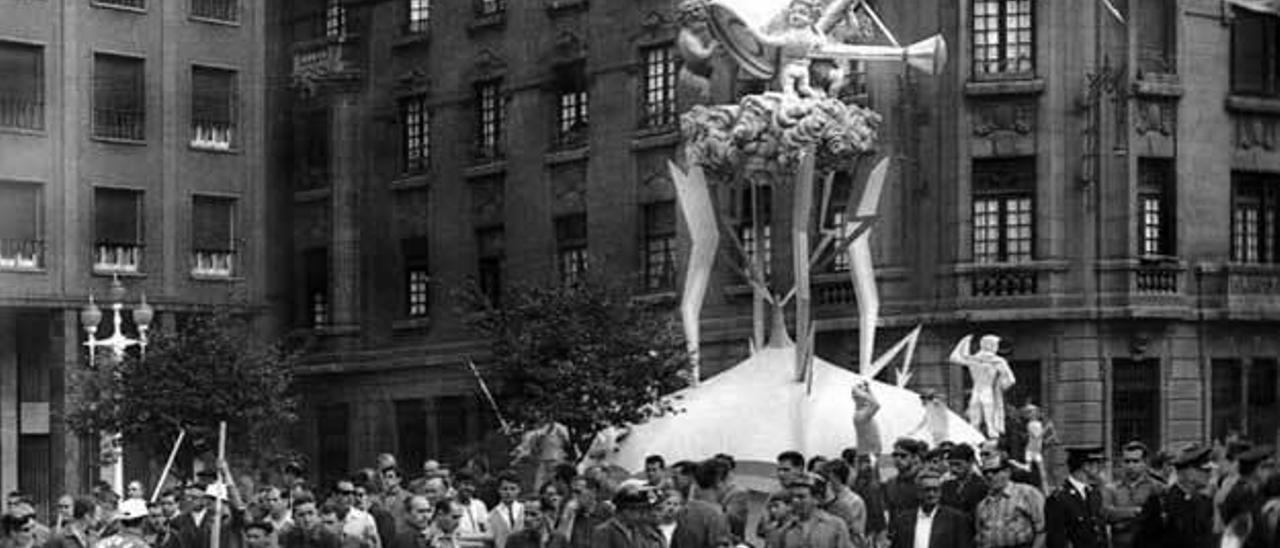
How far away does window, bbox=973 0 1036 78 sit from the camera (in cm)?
5547

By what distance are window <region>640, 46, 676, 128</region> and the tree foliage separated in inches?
334

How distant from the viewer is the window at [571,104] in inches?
2525

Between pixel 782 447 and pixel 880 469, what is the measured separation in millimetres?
2846

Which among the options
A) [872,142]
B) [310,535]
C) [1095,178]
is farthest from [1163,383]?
[310,535]

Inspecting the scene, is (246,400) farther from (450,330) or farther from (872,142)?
(872,142)

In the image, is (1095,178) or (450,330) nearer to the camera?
(1095,178)

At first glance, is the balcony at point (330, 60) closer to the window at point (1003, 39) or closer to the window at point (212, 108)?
the window at point (212, 108)

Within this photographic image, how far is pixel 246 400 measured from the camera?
58031 mm

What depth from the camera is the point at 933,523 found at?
27.8m

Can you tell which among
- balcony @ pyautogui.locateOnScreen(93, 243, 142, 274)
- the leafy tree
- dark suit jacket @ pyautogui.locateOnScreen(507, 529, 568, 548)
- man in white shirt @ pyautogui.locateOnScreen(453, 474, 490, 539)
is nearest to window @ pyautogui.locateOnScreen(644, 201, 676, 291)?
the leafy tree

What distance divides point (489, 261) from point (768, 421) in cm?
2746

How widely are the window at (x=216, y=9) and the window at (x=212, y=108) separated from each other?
121 centimetres

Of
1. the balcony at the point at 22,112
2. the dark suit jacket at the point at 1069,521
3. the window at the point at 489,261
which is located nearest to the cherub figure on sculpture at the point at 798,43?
the dark suit jacket at the point at 1069,521

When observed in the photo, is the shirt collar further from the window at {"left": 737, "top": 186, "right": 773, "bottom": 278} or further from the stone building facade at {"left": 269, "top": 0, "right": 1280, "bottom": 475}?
the stone building facade at {"left": 269, "top": 0, "right": 1280, "bottom": 475}
